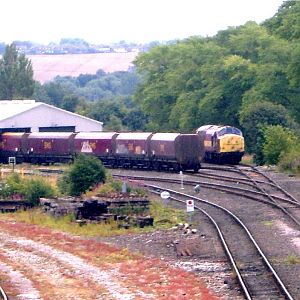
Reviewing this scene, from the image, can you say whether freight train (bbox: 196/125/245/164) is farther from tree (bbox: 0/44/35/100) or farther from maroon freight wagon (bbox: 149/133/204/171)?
tree (bbox: 0/44/35/100)

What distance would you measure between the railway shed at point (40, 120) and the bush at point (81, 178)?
3112 cm

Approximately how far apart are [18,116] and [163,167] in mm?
20456

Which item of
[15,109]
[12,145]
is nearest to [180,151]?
[12,145]

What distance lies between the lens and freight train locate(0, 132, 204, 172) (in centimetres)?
4747

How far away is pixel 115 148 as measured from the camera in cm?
5275

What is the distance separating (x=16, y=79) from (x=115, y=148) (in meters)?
54.4

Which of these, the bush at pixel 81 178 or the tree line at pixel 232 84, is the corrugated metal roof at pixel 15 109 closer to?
the tree line at pixel 232 84

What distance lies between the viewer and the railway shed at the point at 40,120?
2660 inches

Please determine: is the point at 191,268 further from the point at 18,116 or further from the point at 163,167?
the point at 18,116

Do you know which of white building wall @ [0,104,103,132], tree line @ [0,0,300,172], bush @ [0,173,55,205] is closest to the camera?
bush @ [0,173,55,205]

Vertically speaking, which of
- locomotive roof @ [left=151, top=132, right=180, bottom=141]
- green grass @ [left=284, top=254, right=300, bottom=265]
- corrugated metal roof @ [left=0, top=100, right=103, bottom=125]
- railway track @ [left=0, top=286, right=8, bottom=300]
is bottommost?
railway track @ [left=0, top=286, right=8, bottom=300]

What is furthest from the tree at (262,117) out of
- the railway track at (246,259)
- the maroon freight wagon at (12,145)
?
the railway track at (246,259)

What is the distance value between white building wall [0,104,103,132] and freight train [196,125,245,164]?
18.8 metres

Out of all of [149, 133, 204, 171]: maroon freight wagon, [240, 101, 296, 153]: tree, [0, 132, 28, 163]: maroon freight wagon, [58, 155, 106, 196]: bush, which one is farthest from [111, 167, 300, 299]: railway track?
[0, 132, 28, 163]: maroon freight wagon
